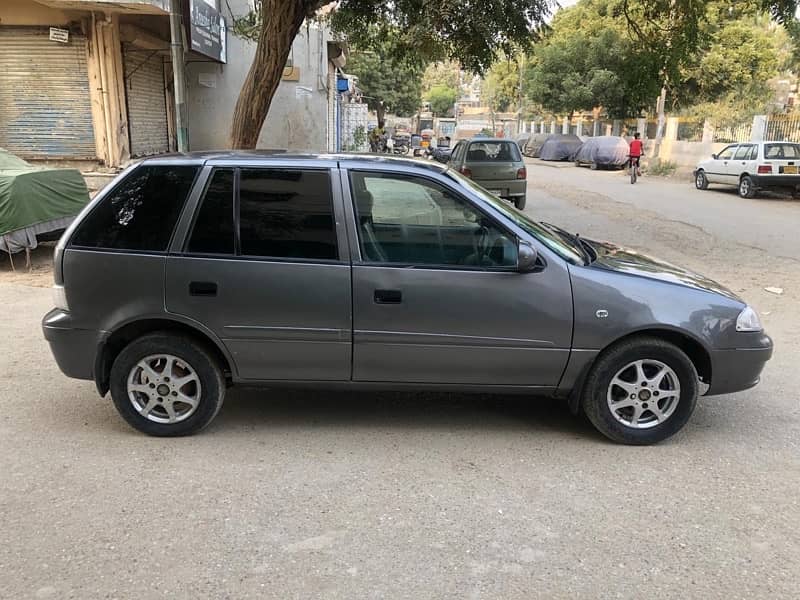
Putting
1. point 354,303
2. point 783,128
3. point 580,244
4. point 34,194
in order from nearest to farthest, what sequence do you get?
point 354,303 → point 580,244 → point 34,194 → point 783,128

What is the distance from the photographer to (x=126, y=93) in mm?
13820

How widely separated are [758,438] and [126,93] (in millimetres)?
13506

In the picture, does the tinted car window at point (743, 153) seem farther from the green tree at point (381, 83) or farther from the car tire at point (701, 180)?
the green tree at point (381, 83)

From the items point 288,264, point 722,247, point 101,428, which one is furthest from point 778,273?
point 101,428

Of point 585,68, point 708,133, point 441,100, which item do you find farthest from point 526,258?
point 441,100

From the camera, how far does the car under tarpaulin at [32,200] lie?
26.8ft

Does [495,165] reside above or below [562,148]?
below

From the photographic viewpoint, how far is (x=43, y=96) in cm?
1312

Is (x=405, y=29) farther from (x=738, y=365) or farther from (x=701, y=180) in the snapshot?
(x=701, y=180)

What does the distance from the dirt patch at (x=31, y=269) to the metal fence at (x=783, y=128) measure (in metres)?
23.3

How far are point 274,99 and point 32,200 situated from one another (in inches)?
448

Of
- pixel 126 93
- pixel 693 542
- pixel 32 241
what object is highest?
pixel 126 93

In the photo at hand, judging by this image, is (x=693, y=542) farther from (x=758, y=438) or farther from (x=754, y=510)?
(x=758, y=438)

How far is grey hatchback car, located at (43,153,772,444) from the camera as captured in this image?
154 inches
